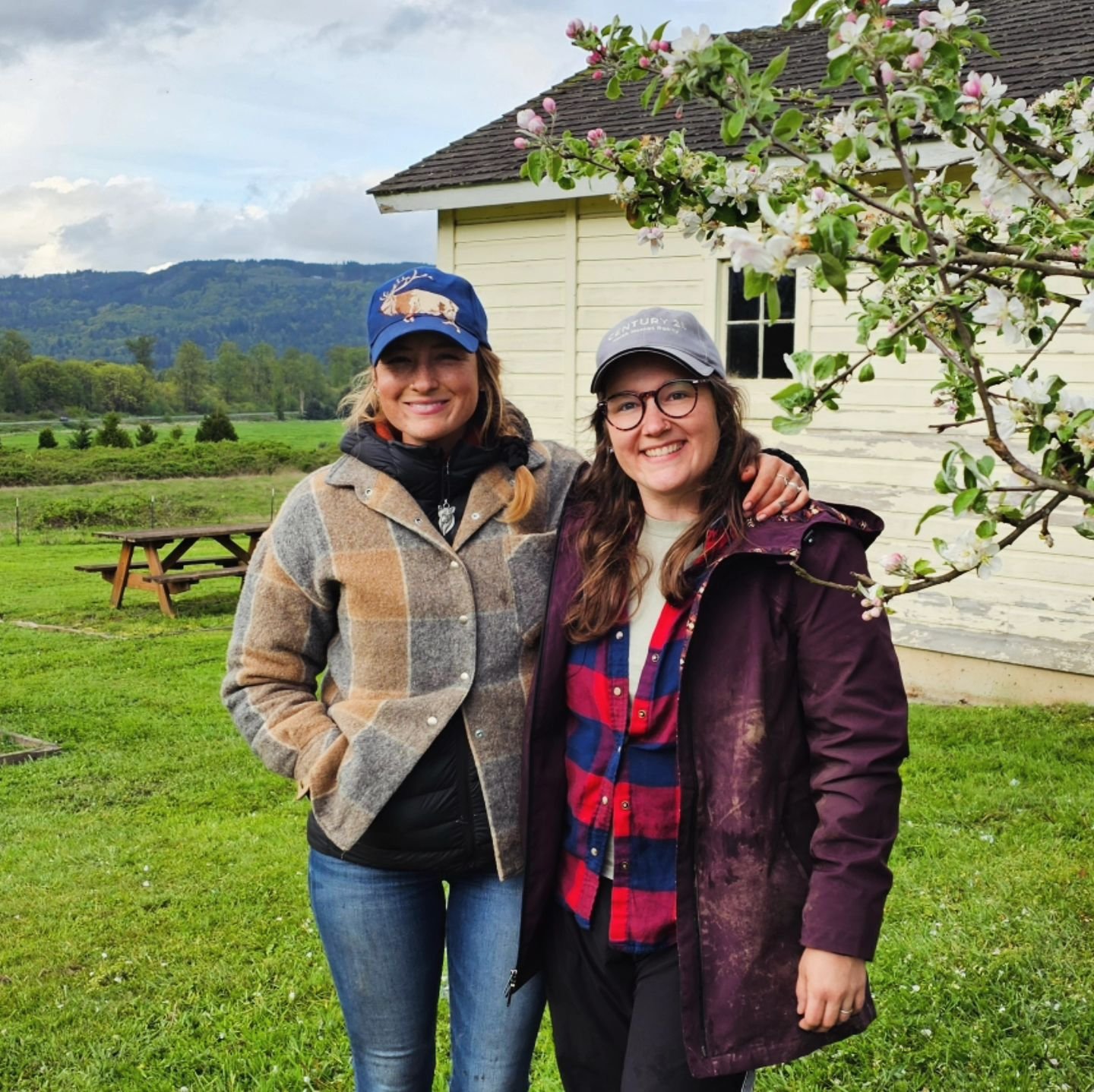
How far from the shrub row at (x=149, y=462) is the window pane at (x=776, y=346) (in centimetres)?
2812

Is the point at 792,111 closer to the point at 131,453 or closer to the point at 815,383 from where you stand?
the point at 815,383

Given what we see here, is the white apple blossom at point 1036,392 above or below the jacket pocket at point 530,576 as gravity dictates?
above

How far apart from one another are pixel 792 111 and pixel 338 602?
4.90 feet

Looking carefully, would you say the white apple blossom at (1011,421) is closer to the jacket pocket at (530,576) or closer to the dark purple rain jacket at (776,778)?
the dark purple rain jacket at (776,778)

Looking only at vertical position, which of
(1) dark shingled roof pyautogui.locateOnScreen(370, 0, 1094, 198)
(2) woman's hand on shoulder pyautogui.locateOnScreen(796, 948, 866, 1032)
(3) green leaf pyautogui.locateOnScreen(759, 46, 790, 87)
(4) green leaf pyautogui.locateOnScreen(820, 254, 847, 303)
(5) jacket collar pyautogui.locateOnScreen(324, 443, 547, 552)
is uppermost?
(1) dark shingled roof pyautogui.locateOnScreen(370, 0, 1094, 198)

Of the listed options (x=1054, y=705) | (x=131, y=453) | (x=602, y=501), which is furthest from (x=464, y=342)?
(x=131, y=453)

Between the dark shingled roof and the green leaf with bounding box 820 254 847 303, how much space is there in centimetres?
717

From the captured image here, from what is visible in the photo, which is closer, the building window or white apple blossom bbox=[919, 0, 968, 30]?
white apple blossom bbox=[919, 0, 968, 30]

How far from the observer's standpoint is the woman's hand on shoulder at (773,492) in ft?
7.49

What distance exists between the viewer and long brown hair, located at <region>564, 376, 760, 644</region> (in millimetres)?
2340

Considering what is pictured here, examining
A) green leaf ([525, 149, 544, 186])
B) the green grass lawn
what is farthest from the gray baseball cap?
the green grass lawn

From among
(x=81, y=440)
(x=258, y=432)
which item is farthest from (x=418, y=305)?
(x=258, y=432)

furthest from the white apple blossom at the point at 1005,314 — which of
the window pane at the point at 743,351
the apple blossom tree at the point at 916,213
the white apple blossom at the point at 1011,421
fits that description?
the window pane at the point at 743,351

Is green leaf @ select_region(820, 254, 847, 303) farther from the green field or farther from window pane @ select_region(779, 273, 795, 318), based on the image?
window pane @ select_region(779, 273, 795, 318)
